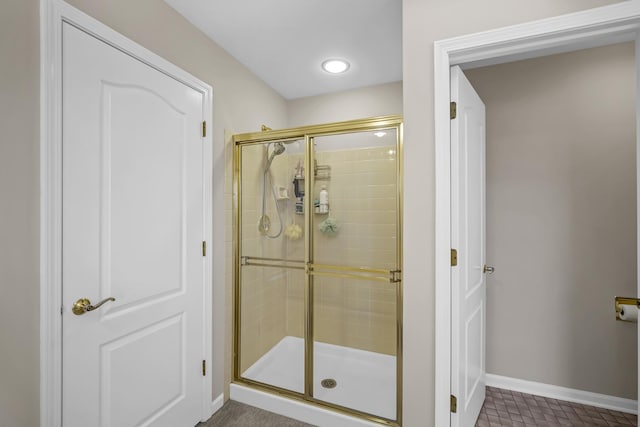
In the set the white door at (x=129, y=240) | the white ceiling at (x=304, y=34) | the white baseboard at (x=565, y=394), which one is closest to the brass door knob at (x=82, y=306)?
the white door at (x=129, y=240)

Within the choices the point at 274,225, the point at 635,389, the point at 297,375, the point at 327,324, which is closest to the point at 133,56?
the point at 274,225

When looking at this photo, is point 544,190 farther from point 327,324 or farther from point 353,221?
point 327,324

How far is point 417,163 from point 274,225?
113cm

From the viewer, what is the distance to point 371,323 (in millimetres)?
2248

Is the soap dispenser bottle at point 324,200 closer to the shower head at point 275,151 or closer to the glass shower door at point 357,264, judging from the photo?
the glass shower door at point 357,264

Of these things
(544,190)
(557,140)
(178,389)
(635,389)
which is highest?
(557,140)

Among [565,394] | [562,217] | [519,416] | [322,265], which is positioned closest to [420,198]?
[322,265]

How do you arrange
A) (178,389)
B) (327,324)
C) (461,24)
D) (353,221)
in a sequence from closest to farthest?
(461,24), (178,389), (353,221), (327,324)

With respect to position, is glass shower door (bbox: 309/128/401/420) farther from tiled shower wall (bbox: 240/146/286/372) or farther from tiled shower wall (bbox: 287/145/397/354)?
tiled shower wall (bbox: 240/146/286/372)
